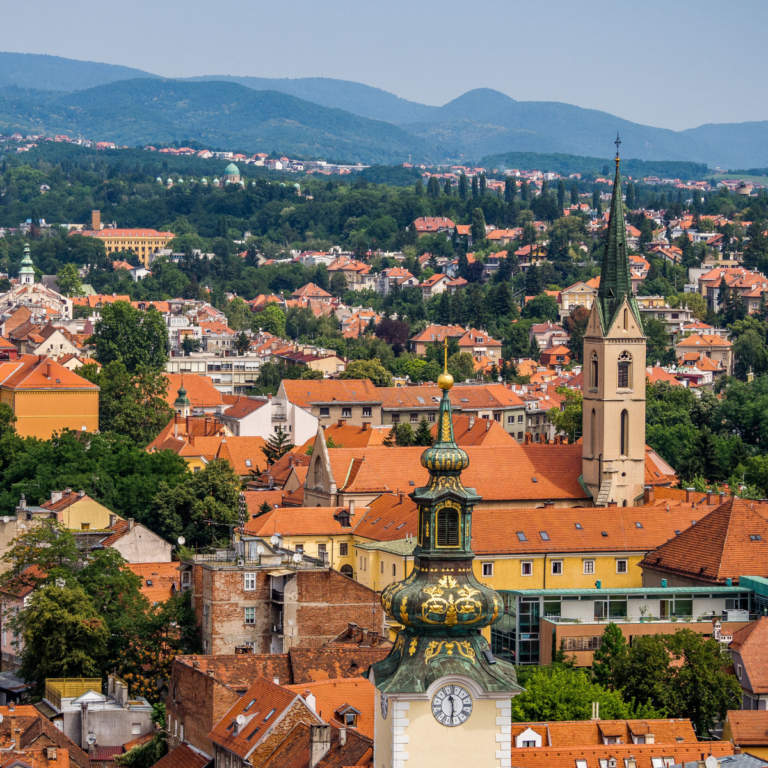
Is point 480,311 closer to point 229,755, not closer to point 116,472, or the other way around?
point 116,472

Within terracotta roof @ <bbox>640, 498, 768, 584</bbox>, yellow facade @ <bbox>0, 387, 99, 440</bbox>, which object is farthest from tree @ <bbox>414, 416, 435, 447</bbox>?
terracotta roof @ <bbox>640, 498, 768, 584</bbox>

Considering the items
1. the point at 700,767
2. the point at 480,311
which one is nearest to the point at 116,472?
the point at 700,767

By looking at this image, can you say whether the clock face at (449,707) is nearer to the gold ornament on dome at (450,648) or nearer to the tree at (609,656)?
the gold ornament on dome at (450,648)

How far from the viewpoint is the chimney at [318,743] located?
3922 cm

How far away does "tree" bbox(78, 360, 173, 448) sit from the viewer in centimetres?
11100

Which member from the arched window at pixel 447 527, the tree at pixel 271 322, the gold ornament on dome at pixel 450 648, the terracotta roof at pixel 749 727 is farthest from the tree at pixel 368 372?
the gold ornament on dome at pixel 450 648

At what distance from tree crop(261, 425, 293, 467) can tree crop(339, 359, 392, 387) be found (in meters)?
37.1

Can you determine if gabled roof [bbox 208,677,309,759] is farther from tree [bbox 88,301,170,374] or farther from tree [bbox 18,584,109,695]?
tree [bbox 88,301,170,374]

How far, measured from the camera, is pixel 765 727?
43.4 meters

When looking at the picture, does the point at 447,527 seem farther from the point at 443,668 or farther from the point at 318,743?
the point at 318,743

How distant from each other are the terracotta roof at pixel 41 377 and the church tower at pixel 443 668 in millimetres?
86853

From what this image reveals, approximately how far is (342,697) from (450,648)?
61.2 feet

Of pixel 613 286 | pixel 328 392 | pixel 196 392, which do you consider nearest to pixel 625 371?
pixel 613 286

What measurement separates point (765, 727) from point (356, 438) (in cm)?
5105
